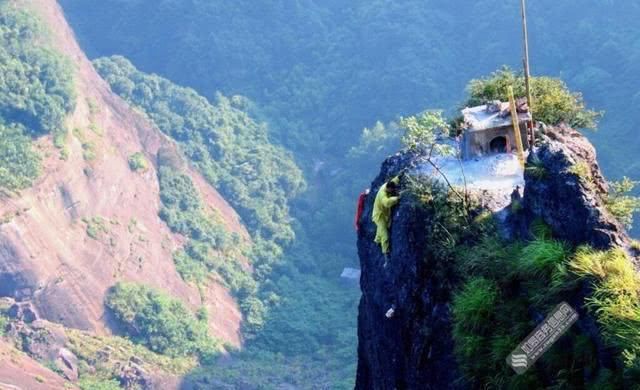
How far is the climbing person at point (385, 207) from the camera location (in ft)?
39.7

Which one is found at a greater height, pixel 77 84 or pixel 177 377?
pixel 77 84

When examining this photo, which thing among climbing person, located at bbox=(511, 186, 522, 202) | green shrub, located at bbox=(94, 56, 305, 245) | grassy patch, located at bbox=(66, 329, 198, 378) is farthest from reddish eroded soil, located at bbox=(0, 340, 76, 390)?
climbing person, located at bbox=(511, 186, 522, 202)

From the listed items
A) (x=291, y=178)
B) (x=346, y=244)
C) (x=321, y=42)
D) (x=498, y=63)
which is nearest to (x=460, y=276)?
(x=346, y=244)

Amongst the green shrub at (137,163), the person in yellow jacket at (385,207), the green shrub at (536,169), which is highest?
the green shrub at (137,163)

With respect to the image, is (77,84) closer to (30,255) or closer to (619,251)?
(30,255)

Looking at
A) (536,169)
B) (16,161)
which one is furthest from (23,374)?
(536,169)

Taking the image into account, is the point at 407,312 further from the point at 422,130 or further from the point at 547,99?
the point at 547,99

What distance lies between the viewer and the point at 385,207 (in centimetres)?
1211

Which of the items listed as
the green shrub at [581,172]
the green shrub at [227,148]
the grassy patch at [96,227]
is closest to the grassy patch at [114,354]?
the grassy patch at [96,227]

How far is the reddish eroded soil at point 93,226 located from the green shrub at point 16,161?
Answer: 1.83ft

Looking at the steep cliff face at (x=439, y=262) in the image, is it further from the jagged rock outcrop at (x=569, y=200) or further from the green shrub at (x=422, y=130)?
the green shrub at (x=422, y=130)

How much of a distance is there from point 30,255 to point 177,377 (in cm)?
910

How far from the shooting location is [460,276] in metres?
10.4

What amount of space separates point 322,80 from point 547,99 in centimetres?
7130
